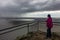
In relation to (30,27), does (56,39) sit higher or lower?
lower

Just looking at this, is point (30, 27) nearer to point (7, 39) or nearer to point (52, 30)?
point (52, 30)

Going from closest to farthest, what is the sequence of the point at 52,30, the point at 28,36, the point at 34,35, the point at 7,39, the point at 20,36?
the point at 7,39 < the point at 20,36 < the point at 28,36 < the point at 34,35 < the point at 52,30

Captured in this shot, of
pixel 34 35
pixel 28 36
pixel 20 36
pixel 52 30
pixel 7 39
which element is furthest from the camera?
pixel 52 30

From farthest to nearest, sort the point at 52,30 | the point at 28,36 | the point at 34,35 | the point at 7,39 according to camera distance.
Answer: the point at 52,30, the point at 34,35, the point at 28,36, the point at 7,39

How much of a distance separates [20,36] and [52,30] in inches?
120

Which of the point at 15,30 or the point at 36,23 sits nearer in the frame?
the point at 15,30

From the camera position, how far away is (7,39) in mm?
8547

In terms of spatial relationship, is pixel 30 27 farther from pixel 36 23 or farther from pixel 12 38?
pixel 12 38

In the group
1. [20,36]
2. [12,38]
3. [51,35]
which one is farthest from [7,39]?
[51,35]

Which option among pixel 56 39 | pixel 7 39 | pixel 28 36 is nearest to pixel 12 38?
pixel 7 39

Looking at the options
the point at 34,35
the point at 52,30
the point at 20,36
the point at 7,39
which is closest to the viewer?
the point at 7,39

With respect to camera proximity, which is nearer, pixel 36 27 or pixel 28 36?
pixel 28 36

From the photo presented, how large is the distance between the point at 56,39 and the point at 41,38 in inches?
35.0

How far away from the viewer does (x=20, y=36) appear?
9.60 metres
